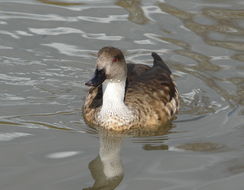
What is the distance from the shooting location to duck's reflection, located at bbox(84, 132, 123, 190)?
9.59 metres

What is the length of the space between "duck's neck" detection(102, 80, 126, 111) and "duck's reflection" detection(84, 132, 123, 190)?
40 cm

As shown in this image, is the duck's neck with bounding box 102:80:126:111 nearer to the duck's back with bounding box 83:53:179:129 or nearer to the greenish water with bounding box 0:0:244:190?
the duck's back with bounding box 83:53:179:129

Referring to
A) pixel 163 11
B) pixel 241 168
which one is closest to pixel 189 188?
pixel 241 168

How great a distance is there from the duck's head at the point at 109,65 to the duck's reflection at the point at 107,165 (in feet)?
2.65

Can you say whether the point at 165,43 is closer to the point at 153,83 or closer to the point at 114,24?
the point at 114,24

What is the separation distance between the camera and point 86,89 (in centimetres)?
1288

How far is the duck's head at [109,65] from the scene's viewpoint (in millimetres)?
10758

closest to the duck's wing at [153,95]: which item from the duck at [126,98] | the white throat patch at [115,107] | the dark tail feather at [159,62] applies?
the duck at [126,98]

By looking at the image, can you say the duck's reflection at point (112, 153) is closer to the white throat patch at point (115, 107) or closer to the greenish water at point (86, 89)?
the greenish water at point (86, 89)

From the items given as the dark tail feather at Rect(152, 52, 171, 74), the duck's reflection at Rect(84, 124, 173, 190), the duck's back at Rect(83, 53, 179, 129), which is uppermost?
the dark tail feather at Rect(152, 52, 171, 74)

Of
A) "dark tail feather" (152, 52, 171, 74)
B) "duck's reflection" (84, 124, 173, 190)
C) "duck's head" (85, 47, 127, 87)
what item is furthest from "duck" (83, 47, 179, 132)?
"dark tail feather" (152, 52, 171, 74)

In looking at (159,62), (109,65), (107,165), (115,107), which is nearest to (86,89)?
(159,62)

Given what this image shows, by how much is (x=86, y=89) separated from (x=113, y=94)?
1.67 meters

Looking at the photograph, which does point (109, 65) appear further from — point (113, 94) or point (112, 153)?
point (112, 153)
